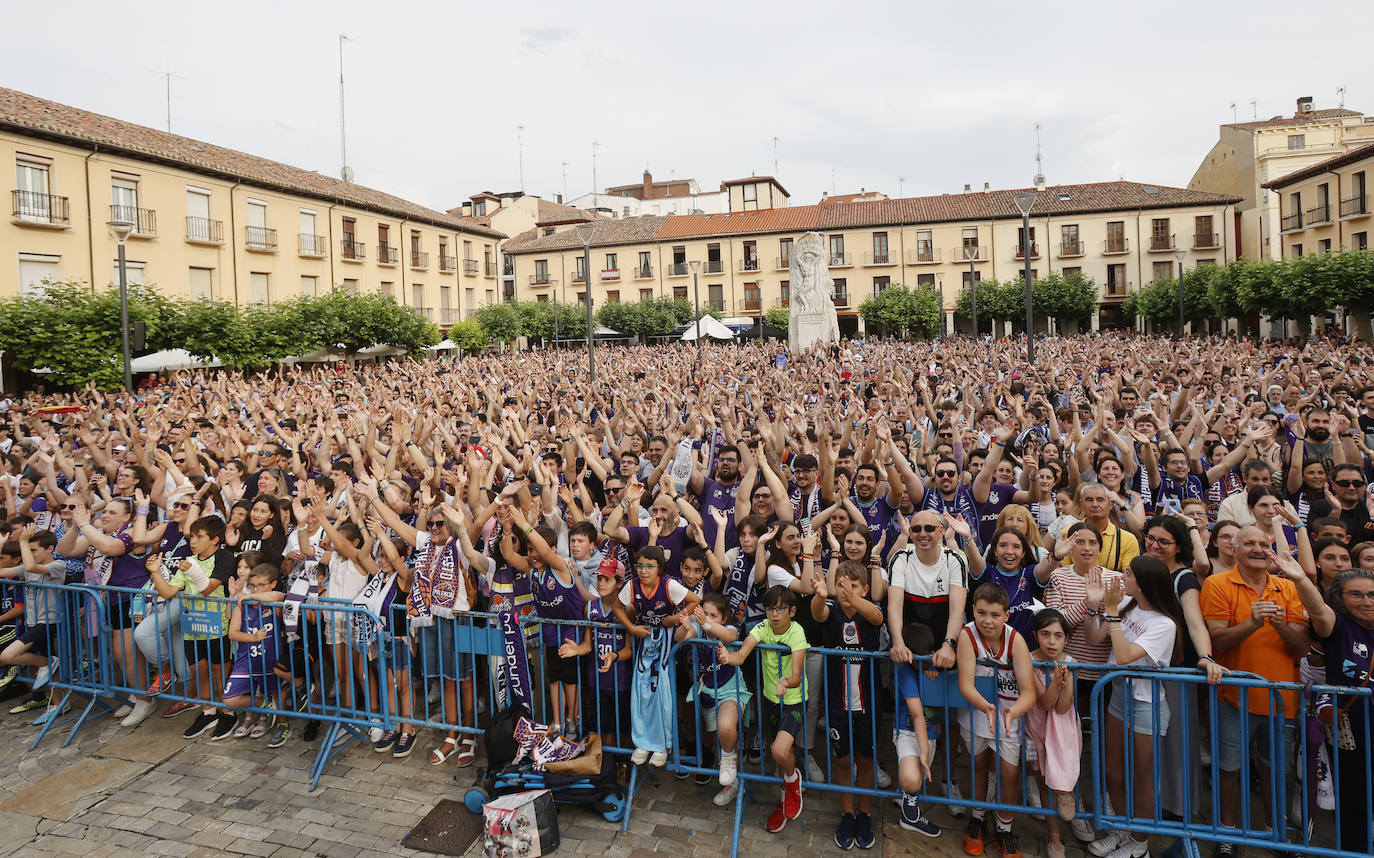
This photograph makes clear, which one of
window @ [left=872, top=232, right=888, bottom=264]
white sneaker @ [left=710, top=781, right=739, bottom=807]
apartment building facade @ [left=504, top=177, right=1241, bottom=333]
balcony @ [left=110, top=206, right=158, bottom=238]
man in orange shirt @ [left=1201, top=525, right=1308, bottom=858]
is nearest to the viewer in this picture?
man in orange shirt @ [left=1201, top=525, right=1308, bottom=858]

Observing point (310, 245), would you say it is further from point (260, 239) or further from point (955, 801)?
point (955, 801)

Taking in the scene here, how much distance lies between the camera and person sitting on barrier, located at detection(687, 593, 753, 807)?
14.9ft

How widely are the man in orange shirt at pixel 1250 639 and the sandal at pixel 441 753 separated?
4.14m

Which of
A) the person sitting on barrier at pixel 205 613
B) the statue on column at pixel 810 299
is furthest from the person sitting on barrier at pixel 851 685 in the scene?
the statue on column at pixel 810 299

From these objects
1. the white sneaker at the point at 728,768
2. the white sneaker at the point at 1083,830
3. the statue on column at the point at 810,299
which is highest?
the statue on column at the point at 810,299

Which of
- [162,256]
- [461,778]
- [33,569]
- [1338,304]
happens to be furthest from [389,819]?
[1338,304]

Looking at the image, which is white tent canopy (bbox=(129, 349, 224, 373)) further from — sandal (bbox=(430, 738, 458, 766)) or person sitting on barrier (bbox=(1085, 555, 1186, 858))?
person sitting on barrier (bbox=(1085, 555, 1186, 858))

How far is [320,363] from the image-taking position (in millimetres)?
28188

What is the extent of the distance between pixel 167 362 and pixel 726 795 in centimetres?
2137

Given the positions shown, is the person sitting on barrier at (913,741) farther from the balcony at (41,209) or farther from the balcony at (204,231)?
the balcony at (204,231)

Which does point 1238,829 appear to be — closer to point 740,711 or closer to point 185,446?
point 740,711

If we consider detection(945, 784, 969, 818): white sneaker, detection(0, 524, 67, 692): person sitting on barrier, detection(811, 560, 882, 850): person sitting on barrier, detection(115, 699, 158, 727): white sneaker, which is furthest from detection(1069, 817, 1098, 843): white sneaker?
detection(0, 524, 67, 692): person sitting on barrier

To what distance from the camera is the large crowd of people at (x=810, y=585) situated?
13.4 feet

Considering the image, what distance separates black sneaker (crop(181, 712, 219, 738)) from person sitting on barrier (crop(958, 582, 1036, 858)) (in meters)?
4.67
